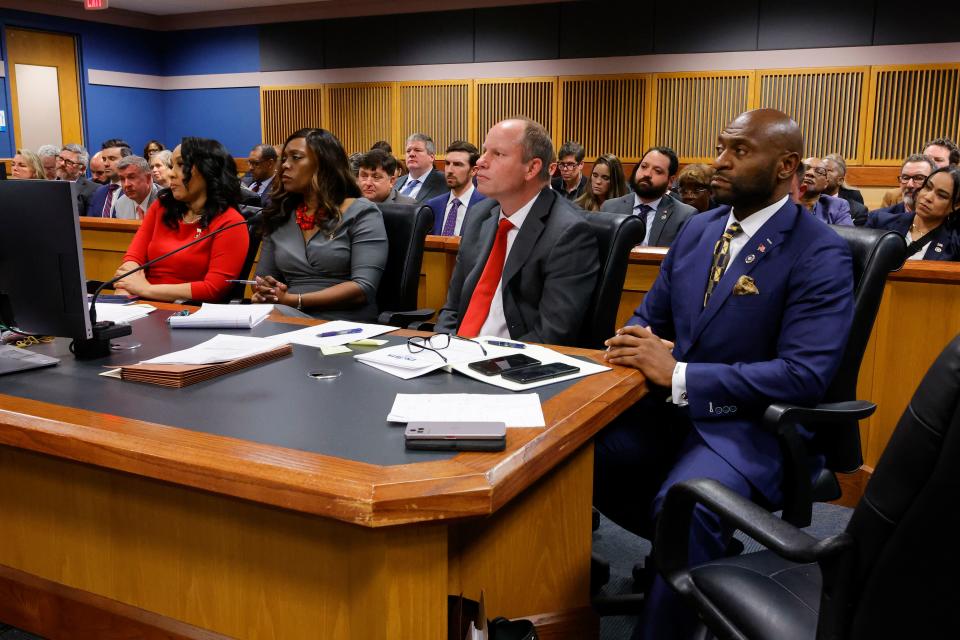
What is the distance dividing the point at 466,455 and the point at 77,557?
0.85 meters

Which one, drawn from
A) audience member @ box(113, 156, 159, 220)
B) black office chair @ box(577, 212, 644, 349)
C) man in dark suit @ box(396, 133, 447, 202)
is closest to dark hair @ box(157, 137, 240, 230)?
black office chair @ box(577, 212, 644, 349)

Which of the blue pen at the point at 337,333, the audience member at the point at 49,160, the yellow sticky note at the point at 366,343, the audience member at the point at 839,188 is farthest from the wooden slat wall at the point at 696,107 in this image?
the yellow sticky note at the point at 366,343

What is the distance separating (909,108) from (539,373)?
7.47m

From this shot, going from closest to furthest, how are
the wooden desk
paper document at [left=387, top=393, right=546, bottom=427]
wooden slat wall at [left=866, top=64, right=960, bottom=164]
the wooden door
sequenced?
the wooden desk
paper document at [left=387, top=393, right=546, bottom=427]
wooden slat wall at [left=866, top=64, right=960, bottom=164]
the wooden door

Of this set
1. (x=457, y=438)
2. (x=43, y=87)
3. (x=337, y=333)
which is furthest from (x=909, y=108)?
(x=43, y=87)

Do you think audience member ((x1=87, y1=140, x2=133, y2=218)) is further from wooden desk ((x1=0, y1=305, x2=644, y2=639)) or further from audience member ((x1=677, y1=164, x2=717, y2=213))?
wooden desk ((x1=0, y1=305, x2=644, y2=639))

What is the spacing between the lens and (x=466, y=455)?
1251mm

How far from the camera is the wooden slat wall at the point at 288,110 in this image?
34.1 feet

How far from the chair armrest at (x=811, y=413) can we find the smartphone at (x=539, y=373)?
1.34ft

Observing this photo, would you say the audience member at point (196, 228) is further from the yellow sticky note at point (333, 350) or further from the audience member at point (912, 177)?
the audience member at point (912, 177)

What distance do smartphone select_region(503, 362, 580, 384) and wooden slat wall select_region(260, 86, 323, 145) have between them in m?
9.20

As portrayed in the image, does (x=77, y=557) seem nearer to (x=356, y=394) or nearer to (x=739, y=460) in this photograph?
(x=356, y=394)

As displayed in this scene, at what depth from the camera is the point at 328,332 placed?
2.14m

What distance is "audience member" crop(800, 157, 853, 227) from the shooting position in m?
5.77
